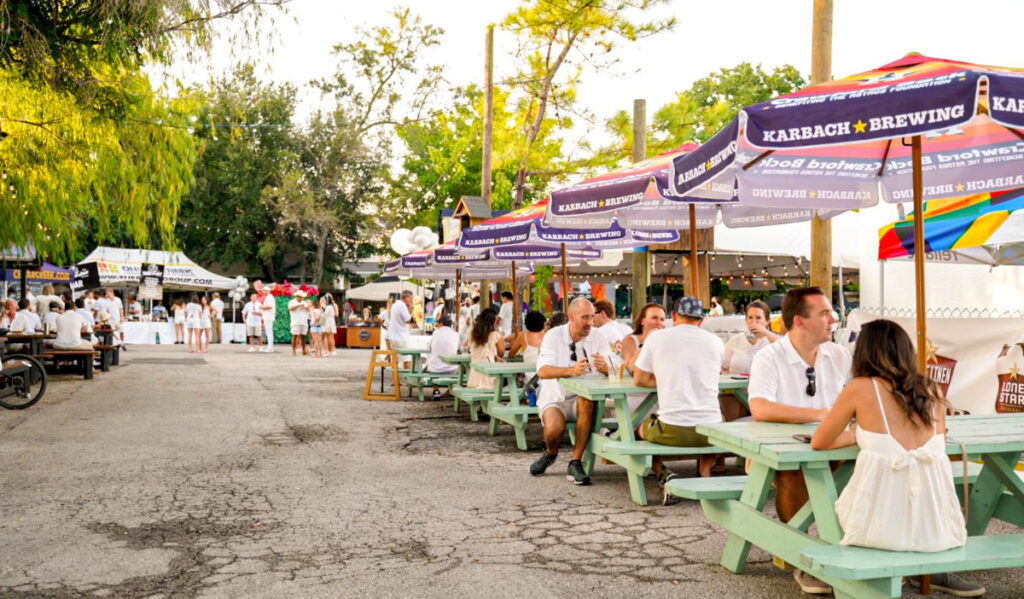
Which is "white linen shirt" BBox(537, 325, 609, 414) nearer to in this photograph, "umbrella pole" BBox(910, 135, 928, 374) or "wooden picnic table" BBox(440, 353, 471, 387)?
"umbrella pole" BBox(910, 135, 928, 374)

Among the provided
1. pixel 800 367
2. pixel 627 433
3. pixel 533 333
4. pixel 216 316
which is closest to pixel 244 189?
pixel 216 316

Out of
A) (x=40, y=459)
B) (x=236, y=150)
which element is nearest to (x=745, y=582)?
(x=40, y=459)

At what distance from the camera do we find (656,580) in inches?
184

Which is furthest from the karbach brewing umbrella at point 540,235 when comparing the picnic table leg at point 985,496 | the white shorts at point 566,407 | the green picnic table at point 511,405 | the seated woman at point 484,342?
the picnic table leg at point 985,496

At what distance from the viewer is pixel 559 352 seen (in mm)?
7762

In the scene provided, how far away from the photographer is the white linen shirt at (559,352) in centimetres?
776

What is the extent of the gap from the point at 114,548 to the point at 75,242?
11289 millimetres

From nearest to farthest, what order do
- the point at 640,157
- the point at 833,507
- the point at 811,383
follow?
the point at 833,507 < the point at 811,383 < the point at 640,157

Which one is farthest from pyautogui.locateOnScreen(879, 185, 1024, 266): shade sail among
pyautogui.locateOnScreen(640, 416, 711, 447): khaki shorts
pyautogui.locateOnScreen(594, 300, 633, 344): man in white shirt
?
pyautogui.locateOnScreen(640, 416, 711, 447): khaki shorts

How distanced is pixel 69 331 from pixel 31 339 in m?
0.81

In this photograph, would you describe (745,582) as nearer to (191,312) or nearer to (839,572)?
(839,572)

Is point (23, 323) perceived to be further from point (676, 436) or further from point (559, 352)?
point (676, 436)

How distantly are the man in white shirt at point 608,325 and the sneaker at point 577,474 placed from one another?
1513 millimetres

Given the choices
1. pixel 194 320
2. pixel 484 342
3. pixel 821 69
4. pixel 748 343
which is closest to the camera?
pixel 748 343
